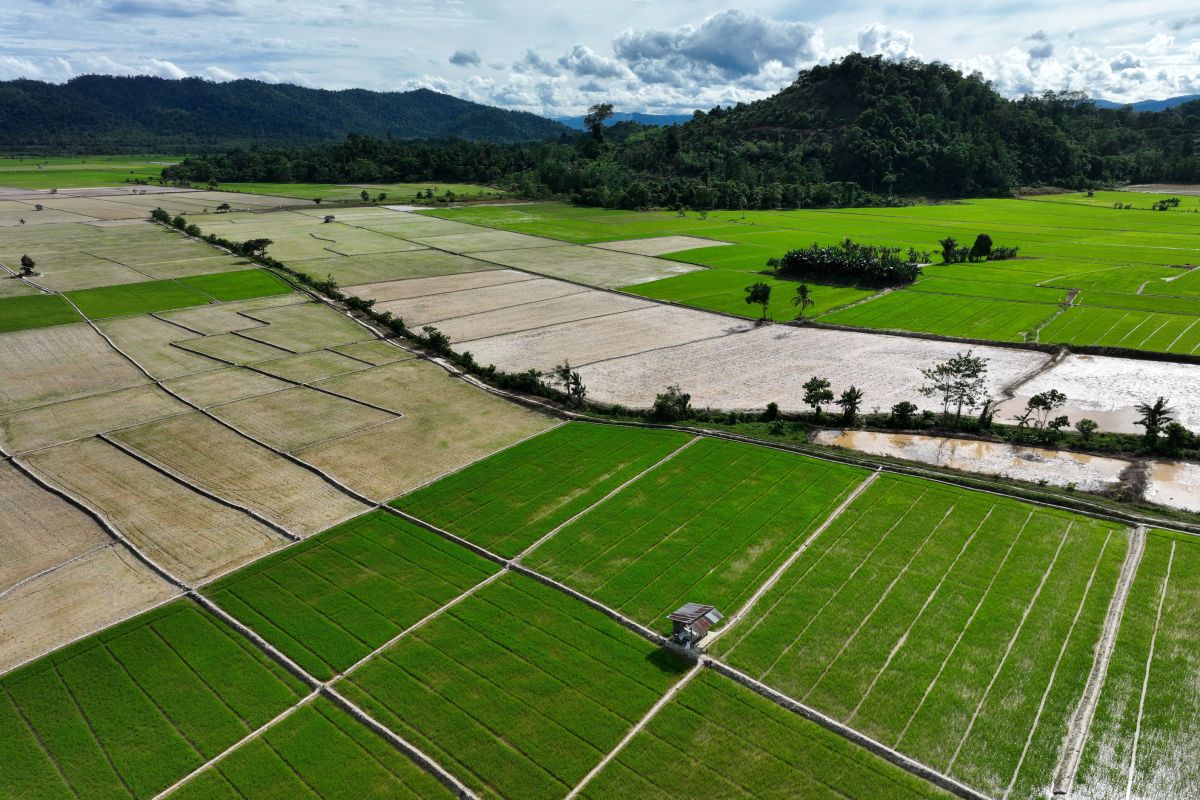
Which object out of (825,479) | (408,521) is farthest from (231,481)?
(825,479)

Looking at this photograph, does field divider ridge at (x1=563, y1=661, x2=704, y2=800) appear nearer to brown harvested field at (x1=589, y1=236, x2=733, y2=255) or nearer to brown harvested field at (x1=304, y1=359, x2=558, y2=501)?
brown harvested field at (x1=304, y1=359, x2=558, y2=501)

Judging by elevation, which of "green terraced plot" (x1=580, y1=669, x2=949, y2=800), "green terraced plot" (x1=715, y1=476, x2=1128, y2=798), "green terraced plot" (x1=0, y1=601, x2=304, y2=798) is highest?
"green terraced plot" (x1=715, y1=476, x2=1128, y2=798)

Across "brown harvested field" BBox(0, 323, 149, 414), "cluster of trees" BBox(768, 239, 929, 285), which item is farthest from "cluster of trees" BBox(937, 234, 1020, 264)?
"brown harvested field" BBox(0, 323, 149, 414)

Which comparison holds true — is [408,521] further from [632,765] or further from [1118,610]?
[1118,610]

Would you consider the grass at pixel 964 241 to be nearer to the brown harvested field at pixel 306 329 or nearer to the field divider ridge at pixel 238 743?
the brown harvested field at pixel 306 329

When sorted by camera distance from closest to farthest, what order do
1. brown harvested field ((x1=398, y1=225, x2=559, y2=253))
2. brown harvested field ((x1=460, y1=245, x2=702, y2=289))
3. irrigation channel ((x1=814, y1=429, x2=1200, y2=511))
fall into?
irrigation channel ((x1=814, y1=429, x2=1200, y2=511))
brown harvested field ((x1=460, y1=245, x2=702, y2=289))
brown harvested field ((x1=398, y1=225, x2=559, y2=253))

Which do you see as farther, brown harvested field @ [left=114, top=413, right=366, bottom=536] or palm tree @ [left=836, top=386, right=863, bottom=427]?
palm tree @ [left=836, top=386, right=863, bottom=427]

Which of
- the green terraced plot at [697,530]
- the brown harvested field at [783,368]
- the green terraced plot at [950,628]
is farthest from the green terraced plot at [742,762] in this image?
the brown harvested field at [783,368]

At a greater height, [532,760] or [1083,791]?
[1083,791]
